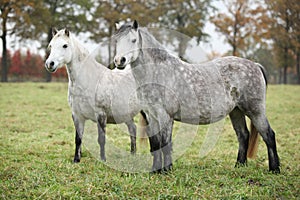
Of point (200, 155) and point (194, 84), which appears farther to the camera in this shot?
point (200, 155)

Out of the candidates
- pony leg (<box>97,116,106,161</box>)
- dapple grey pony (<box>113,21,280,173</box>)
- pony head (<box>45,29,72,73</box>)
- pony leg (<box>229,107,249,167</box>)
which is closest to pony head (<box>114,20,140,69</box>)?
dapple grey pony (<box>113,21,280,173</box>)

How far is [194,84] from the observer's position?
482 centimetres

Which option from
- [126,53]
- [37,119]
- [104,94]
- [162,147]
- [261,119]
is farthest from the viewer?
[37,119]

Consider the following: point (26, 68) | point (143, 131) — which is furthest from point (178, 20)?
point (143, 131)

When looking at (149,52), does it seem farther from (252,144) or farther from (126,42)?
(252,144)

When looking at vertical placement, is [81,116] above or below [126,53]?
below

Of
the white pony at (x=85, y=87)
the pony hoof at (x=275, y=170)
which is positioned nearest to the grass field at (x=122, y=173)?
the pony hoof at (x=275, y=170)

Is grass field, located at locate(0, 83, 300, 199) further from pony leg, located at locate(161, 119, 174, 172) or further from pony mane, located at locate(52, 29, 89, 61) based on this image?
pony mane, located at locate(52, 29, 89, 61)

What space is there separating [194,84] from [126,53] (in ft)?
3.70

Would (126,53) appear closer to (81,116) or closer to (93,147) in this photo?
(81,116)

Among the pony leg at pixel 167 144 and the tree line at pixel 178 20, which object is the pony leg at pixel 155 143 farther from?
the tree line at pixel 178 20

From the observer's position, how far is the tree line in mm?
23266

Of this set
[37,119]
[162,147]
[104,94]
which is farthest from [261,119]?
[37,119]

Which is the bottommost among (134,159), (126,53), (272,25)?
(134,159)
